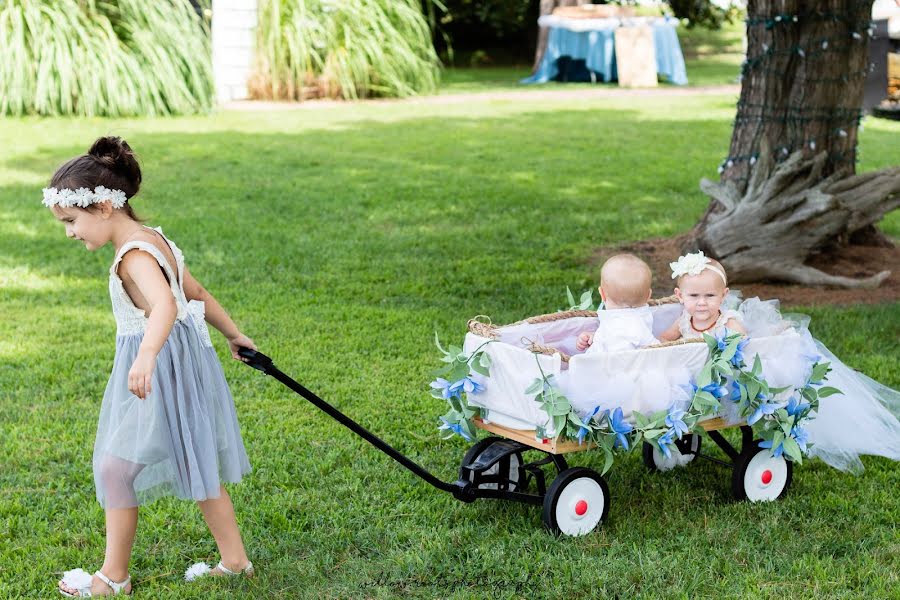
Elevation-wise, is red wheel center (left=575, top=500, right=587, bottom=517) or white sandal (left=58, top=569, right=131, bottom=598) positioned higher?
red wheel center (left=575, top=500, right=587, bottom=517)

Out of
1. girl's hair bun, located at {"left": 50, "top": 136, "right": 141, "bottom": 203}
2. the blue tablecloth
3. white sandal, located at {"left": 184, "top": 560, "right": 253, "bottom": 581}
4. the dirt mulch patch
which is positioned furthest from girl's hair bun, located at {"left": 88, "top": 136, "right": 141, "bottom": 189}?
the blue tablecloth

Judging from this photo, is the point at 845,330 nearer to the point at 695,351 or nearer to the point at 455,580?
the point at 695,351

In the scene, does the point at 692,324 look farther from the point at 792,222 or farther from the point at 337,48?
the point at 337,48

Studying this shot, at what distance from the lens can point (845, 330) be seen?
5.74 meters

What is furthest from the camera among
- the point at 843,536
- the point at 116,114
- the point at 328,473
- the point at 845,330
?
the point at 116,114

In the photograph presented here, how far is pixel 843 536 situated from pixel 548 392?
3.52 feet

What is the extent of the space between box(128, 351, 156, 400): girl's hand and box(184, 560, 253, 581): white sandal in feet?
2.16

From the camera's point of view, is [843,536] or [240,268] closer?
[843,536]

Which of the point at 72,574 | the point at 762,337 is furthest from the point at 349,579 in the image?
the point at 762,337

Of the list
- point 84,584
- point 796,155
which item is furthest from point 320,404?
point 796,155

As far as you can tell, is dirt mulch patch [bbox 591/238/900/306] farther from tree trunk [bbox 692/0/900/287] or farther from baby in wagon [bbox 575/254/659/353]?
baby in wagon [bbox 575/254/659/353]

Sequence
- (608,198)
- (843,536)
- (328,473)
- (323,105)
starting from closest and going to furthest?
(843,536), (328,473), (608,198), (323,105)

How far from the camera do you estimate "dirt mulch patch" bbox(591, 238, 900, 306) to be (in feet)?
20.9

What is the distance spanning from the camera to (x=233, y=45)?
585 inches
